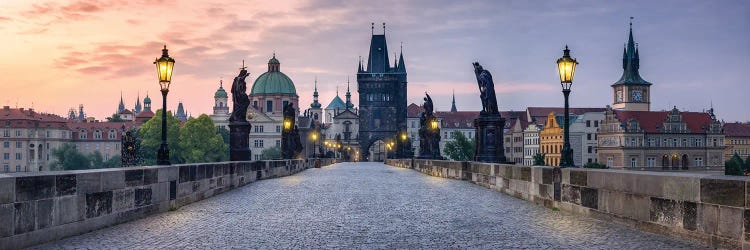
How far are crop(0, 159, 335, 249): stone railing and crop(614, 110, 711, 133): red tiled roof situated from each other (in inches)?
4865

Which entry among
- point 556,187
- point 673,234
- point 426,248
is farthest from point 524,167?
point 426,248

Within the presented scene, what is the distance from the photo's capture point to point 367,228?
12.3m

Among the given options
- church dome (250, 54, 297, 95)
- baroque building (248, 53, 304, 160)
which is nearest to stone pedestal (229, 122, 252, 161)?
baroque building (248, 53, 304, 160)

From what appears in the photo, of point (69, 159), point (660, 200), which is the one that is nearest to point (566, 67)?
point (660, 200)

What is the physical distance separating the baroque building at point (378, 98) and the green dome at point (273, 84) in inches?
1018

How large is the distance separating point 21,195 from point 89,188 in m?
2.01

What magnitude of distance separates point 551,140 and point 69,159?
86.7 metres

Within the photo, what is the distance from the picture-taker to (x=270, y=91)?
190 meters

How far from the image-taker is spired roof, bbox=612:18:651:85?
18212cm

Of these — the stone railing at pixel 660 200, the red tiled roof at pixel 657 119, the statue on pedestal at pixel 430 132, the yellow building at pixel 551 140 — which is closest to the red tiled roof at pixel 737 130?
the red tiled roof at pixel 657 119

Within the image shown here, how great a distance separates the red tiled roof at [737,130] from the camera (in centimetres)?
17925

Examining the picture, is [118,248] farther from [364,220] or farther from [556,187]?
[556,187]

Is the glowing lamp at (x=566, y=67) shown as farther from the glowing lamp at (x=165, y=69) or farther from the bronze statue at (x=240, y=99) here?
the bronze statue at (x=240, y=99)

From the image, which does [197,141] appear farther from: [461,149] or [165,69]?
[165,69]
